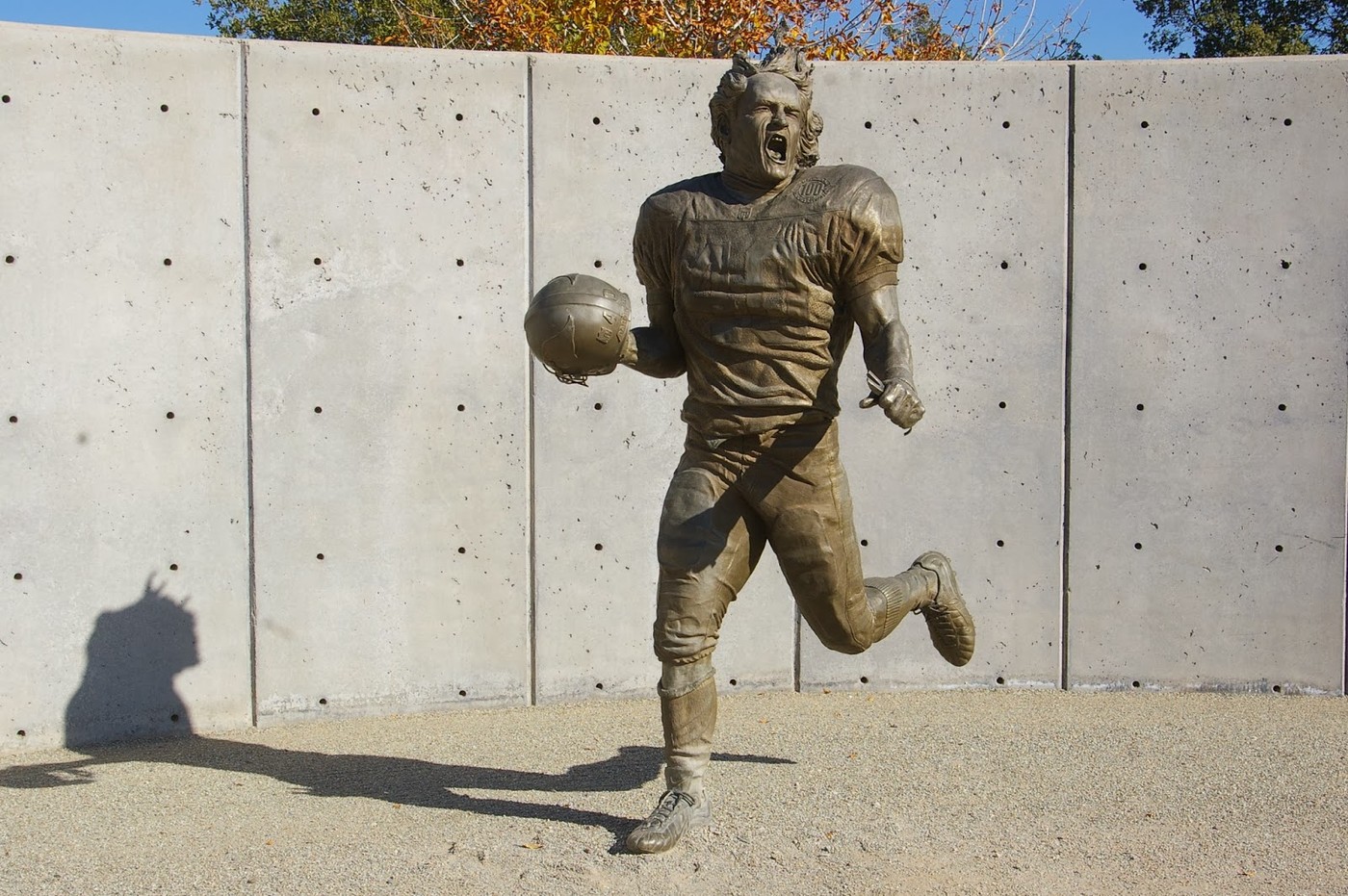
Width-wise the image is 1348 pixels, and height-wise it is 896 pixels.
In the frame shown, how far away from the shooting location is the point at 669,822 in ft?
14.1

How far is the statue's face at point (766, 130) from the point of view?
167 inches

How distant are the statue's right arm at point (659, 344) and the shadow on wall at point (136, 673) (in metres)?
2.73

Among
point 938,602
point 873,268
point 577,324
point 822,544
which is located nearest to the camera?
point 577,324

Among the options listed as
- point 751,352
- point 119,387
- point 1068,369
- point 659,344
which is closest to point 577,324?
point 659,344

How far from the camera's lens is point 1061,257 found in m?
6.55

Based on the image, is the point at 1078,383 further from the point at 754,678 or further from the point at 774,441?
the point at 774,441

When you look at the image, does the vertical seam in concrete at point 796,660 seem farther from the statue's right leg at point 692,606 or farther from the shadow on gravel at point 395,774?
the statue's right leg at point 692,606

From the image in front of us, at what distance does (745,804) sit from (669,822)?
1.80ft

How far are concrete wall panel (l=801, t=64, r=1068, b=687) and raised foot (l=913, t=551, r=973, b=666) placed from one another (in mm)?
1462

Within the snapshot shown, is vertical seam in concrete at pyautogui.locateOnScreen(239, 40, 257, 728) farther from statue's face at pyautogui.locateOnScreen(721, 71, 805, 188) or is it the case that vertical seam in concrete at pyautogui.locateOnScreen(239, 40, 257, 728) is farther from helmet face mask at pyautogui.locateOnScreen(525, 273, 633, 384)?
statue's face at pyautogui.locateOnScreen(721, 71, 805, 188)

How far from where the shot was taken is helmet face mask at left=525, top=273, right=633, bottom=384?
407 centimetres

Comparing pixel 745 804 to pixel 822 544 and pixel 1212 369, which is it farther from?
pixel 1212 369

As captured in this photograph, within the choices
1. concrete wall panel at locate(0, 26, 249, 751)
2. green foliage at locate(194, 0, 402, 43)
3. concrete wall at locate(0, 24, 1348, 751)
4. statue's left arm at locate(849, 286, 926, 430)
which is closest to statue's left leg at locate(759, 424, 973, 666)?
statue's left arm at locate(849, 286, 926, 430)

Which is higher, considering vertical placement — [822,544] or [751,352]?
[751,352]
